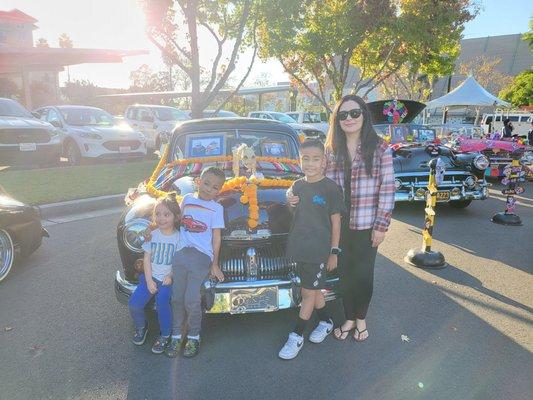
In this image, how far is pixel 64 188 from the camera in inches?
314

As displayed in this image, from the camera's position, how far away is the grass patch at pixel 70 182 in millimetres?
7426

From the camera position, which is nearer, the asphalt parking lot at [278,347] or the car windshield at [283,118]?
the asphalt parking lot at [278,347]

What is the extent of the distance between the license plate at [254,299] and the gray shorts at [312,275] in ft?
0.71

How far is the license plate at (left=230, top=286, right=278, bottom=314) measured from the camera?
291 cm

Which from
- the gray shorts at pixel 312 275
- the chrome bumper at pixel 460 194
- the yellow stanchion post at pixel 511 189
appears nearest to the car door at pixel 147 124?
the chrome bumper at pixel 460 194

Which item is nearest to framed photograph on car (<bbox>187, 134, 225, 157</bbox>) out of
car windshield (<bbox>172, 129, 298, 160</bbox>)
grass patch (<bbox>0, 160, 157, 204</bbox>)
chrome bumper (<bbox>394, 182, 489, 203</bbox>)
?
car windshield (<bbox>172, 129, 298, 160</bbox>)

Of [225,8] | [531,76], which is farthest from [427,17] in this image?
[531,76]

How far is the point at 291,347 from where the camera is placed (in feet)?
9.59

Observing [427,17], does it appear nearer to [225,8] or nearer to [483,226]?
[225,8]

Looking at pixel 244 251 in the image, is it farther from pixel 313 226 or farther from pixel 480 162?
→ pixel 480 162

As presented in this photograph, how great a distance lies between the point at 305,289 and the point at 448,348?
113cm

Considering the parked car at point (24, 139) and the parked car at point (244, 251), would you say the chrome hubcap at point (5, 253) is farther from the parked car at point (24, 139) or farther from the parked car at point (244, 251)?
the parked car at point (24, 139)

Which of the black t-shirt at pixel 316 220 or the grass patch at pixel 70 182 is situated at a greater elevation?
the black t-shirt at pixel 316 220

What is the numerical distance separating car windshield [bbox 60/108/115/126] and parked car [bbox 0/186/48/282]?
7.27 m
